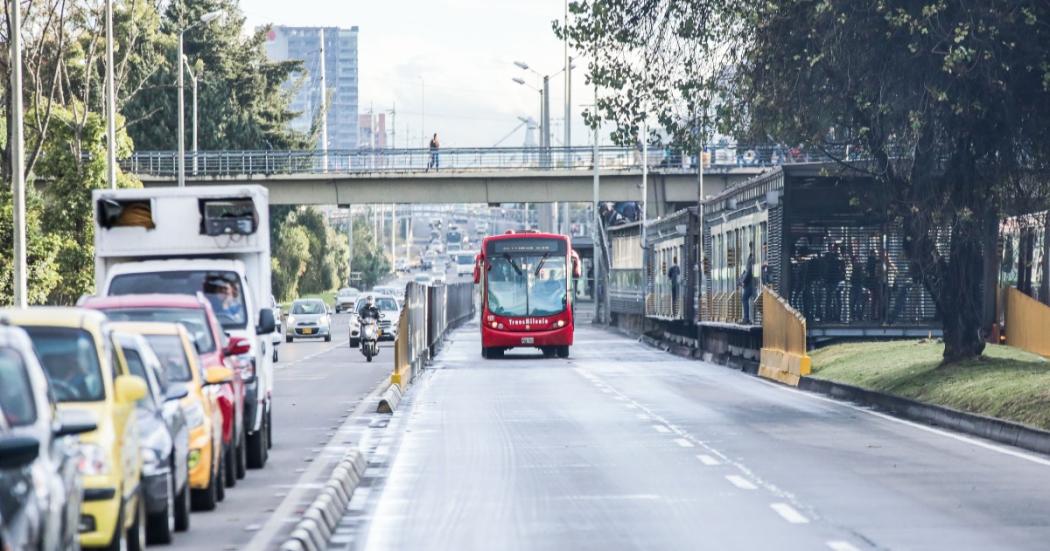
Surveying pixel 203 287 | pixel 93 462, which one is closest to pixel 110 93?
pixel 203 287

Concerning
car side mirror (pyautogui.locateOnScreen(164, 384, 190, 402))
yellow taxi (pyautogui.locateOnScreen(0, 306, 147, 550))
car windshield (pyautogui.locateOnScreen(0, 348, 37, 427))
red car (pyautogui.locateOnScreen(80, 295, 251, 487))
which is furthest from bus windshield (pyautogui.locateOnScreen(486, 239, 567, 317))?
car windshield (pyautogui.locateOnScreen(0, 348, 37, 427))

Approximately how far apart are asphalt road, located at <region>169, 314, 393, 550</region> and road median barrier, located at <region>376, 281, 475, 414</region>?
0.64 m

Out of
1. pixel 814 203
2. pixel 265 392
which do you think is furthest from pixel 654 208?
pixel 265 392

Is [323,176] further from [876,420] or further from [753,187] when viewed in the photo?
[876,420]

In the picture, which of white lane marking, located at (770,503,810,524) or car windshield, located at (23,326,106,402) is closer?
car windshield, located at (23,326,106,402)

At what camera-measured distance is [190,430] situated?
14477 millimetres

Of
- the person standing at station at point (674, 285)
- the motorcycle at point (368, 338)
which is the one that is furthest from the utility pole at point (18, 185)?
the person standing at station at point (674, 285)

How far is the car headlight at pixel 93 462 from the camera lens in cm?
1070

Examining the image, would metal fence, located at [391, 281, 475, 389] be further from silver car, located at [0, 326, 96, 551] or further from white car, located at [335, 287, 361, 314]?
white car, located at [335, 287, 361, 314]

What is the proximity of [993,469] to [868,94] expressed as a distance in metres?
9.70

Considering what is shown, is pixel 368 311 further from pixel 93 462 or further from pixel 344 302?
pixel 344 302

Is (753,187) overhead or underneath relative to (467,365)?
overhead

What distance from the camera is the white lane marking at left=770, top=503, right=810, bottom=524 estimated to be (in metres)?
14.5

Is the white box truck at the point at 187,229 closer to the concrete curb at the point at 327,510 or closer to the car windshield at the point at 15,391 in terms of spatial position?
the concrete curb at the point at 327,510
